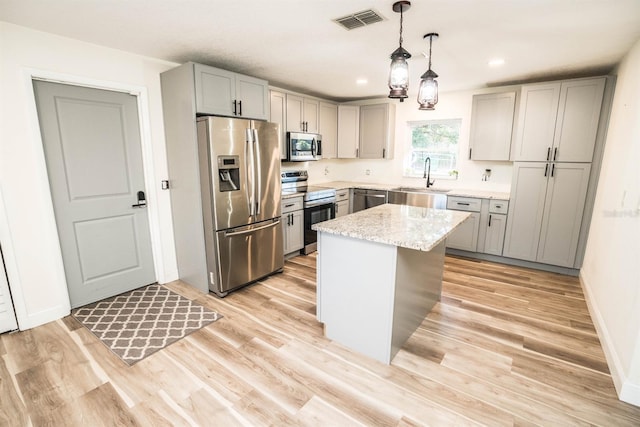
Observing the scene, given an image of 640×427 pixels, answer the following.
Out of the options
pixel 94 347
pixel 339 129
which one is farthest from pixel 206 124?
pixel 339 129

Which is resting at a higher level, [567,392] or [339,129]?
[339,129]

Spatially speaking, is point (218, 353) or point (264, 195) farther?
point (264, 195)

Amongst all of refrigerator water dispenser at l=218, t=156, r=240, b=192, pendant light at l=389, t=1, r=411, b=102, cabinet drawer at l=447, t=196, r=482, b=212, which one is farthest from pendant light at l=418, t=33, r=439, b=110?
cabinet drawer at l=447, t=196, r=482, b=212

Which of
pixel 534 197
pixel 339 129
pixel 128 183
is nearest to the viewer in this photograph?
pixel 128 183

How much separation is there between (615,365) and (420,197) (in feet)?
9.38

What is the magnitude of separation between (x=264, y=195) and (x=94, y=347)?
1.94 meters

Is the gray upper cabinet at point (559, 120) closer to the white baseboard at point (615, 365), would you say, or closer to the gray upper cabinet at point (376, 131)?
the white baseboard at point (615, 365)

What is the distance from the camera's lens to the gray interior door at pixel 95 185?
103 inches

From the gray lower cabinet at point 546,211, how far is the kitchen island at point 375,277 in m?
1.85

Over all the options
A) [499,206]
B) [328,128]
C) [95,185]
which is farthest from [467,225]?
[95,185]

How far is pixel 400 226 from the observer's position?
7.48ft

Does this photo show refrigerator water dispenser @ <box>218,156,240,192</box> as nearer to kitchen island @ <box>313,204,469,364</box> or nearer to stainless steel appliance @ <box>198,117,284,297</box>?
stainless steel appliance @ <box>198,117,284,297</box>

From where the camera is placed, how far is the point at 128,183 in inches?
120

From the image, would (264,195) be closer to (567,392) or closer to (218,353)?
(218,353)
